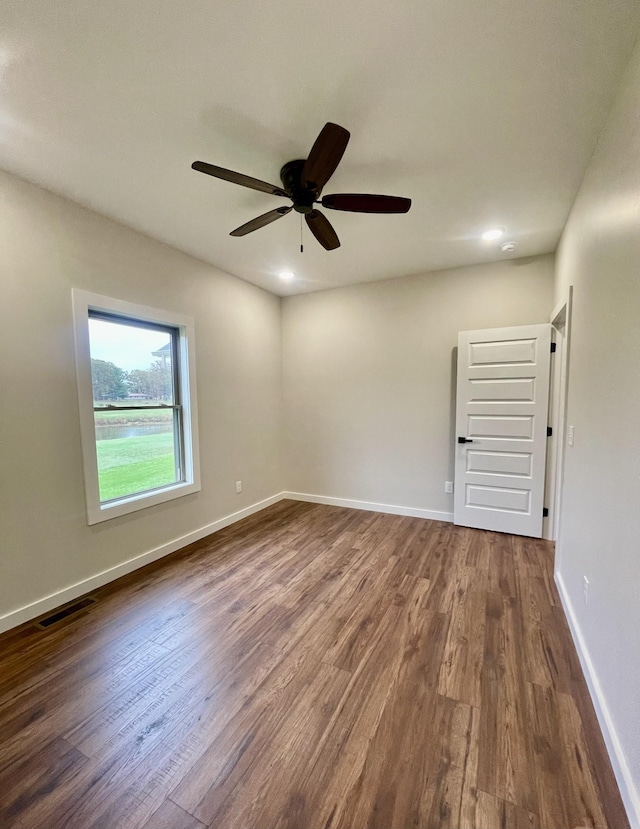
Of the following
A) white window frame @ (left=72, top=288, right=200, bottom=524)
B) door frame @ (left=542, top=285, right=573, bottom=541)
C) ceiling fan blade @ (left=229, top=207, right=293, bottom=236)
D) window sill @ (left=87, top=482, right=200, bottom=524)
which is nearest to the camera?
ceiling fan blade @ (left=229, top=207, right=293, bottom=236)

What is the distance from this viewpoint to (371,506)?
4.16 m

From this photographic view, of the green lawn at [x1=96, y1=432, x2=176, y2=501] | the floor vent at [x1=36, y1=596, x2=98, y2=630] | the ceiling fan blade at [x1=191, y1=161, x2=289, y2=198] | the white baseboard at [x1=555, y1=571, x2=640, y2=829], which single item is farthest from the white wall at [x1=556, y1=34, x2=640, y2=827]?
the green lawn at [x1=96, y1=432, x2=176, y2=501]

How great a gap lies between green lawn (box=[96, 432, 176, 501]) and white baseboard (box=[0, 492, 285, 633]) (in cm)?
54

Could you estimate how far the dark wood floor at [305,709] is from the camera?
1163 millimetres

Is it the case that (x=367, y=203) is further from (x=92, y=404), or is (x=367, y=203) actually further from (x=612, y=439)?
(x=92, y=404)

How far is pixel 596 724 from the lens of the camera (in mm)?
1436

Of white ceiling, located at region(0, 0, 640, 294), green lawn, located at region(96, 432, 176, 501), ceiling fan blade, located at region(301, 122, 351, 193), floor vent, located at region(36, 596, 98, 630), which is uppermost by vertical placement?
white ceiling, located at region(0, 0, 640, 294)

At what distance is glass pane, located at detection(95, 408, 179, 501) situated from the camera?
2.65 meters

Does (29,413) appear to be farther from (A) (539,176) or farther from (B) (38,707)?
(A) (539,176)

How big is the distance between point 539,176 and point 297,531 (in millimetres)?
3440

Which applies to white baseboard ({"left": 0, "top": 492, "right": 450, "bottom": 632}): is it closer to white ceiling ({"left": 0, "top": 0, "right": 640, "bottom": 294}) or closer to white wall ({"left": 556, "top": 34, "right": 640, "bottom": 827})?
white wall ({"left": 556, "top": 34, "right": 640, "bottom": 827})

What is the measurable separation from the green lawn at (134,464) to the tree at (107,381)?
1.17 feet

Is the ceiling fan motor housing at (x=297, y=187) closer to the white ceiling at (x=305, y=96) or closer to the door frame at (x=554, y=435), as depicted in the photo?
the white ceiling at (x=305, y=96)

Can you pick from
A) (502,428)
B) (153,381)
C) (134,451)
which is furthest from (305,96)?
(502,428)
